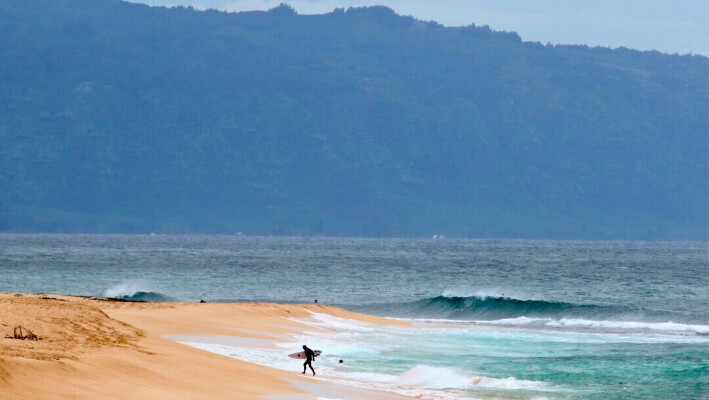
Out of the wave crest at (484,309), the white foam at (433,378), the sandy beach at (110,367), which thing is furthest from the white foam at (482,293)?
the sandy beach at (110,367)

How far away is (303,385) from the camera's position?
28359 millimetres

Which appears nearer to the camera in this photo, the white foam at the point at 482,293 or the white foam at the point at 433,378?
the white foam at the point at 433,378

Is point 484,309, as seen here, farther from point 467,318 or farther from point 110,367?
point 110,367

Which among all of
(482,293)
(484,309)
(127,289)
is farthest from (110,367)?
(482,293)

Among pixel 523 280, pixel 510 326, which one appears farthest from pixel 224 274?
pixel 510 326

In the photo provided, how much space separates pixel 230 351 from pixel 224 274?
230 feet

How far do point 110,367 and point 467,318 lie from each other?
4533 cm

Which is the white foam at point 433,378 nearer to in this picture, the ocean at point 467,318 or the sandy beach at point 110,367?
the ocean at point 467,318

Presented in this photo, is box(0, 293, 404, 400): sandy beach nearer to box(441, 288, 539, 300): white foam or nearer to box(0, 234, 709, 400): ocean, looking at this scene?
box(0, 234, 709, 400): ocean

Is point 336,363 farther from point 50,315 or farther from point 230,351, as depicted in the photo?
point 50,315

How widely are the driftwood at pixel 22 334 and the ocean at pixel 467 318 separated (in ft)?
27.2

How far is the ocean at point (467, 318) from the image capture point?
107 ft

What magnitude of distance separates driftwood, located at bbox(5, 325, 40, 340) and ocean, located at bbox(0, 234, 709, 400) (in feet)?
27.2

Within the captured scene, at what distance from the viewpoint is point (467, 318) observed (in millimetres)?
67625
